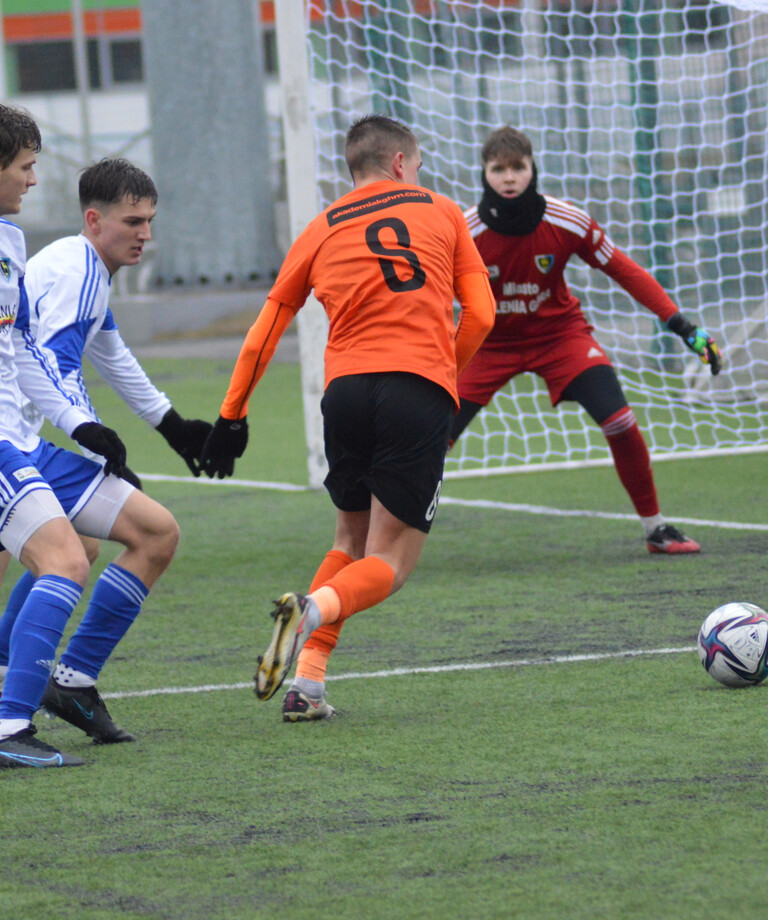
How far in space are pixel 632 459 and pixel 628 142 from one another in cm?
577

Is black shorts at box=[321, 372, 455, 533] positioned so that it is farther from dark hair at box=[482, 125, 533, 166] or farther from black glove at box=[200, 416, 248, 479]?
dark hair at box=[482, 125, 533, 166]

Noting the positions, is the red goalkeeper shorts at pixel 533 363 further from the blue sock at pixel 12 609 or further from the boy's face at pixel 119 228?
the blue sock at pixel 12 609

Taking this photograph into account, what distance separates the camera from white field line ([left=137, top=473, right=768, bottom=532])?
7.19 m

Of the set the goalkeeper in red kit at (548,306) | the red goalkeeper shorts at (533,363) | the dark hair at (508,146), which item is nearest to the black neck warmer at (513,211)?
the goalkeeper in red kit at (548,306)

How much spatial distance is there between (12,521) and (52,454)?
0.34m

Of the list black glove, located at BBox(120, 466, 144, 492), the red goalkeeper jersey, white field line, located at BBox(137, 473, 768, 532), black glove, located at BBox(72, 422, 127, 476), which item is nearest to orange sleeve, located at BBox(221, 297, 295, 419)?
black glove, located at BBox(120, 466, 144, 492)

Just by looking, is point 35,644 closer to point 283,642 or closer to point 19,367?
point 283,642

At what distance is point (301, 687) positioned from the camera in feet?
13.5

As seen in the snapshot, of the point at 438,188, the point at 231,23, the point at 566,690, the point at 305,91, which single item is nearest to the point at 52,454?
the point at 566,690

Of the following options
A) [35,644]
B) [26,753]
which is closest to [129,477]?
[35,644]

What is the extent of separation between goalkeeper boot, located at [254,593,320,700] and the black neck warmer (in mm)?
2980

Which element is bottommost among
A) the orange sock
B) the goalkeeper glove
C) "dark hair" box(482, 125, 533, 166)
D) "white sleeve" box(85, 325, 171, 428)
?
the orange sock

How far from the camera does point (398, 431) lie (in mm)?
4070

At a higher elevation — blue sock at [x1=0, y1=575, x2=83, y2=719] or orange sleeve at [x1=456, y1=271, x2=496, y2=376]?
orange sleeve at [x1=456, y1=271, x2=496, y2=376]
